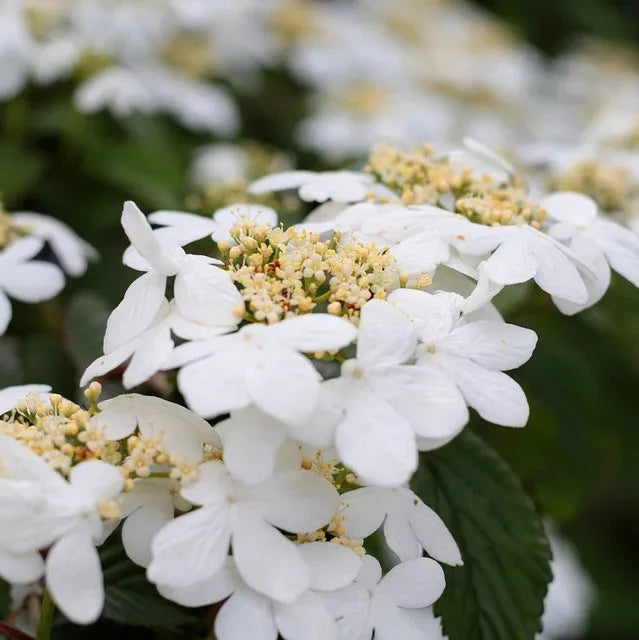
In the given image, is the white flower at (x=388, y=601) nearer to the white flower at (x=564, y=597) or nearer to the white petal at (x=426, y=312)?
the white petal at (x=426, y=312)

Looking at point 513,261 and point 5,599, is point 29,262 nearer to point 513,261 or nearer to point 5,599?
point 5,599

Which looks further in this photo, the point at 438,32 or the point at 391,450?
the point at 438,32

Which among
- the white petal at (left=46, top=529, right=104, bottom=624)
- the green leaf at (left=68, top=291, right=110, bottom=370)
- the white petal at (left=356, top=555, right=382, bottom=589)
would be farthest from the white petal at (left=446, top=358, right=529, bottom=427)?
the green leaf at (left=68, top=291, right=110, bottom=370)

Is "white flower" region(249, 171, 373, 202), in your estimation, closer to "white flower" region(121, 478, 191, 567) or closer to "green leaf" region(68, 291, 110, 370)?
"green leaf" region(68, 291, 110, 370)

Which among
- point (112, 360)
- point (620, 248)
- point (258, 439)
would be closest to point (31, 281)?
point (112, 360)

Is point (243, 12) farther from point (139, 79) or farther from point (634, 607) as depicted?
point (634, 607)

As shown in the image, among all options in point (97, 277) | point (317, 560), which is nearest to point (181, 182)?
point (97, 277)

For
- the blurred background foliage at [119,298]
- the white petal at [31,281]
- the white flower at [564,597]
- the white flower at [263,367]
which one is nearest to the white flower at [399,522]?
the white flower at [263,367]
